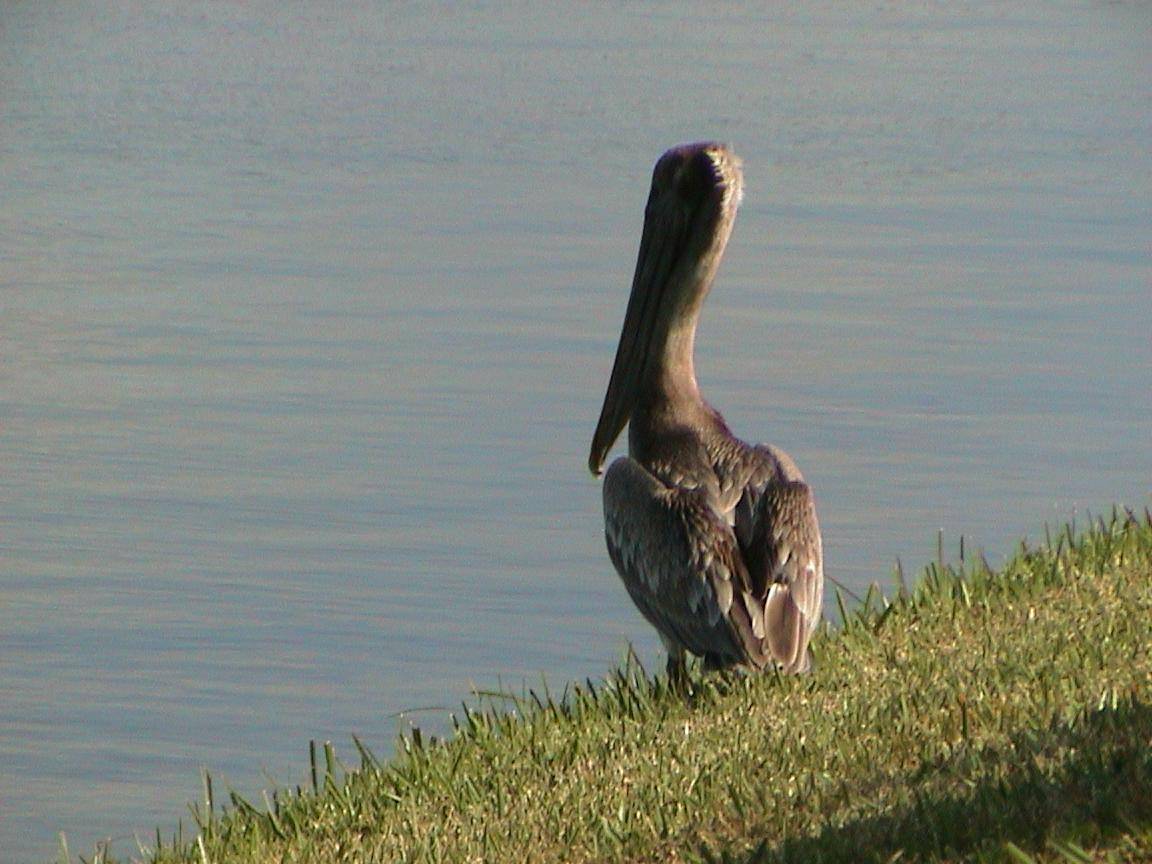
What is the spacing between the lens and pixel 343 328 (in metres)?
14.1

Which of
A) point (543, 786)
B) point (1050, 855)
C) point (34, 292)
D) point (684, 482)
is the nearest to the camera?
point (1050, 855)

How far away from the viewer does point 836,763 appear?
5.36m

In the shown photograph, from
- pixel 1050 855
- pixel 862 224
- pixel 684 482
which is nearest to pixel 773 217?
pixel 862 224

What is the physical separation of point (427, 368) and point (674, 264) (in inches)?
221

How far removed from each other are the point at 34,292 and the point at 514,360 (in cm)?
360

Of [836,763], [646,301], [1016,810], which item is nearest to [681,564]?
[646,301]

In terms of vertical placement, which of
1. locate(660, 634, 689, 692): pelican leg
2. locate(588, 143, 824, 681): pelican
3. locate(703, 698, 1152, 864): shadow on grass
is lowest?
locate(660, 634, 689, 692): pelican leg

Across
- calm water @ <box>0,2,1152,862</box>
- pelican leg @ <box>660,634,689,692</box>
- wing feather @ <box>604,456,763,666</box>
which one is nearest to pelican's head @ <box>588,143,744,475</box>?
wing feather @ <box>604,456,763,666</box>

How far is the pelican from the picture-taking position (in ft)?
21.8

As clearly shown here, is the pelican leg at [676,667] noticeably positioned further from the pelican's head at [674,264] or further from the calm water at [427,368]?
the calm water at [427,368]

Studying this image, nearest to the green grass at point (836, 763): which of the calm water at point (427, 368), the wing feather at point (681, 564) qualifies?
the wing feather at point (681, 564)

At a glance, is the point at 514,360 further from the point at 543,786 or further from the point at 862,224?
the point at 543,786

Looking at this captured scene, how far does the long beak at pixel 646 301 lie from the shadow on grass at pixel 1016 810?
118 inches

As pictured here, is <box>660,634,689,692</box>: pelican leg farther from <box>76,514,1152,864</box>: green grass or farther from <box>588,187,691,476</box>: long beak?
<box>588,187,691,476</box>: long beak
